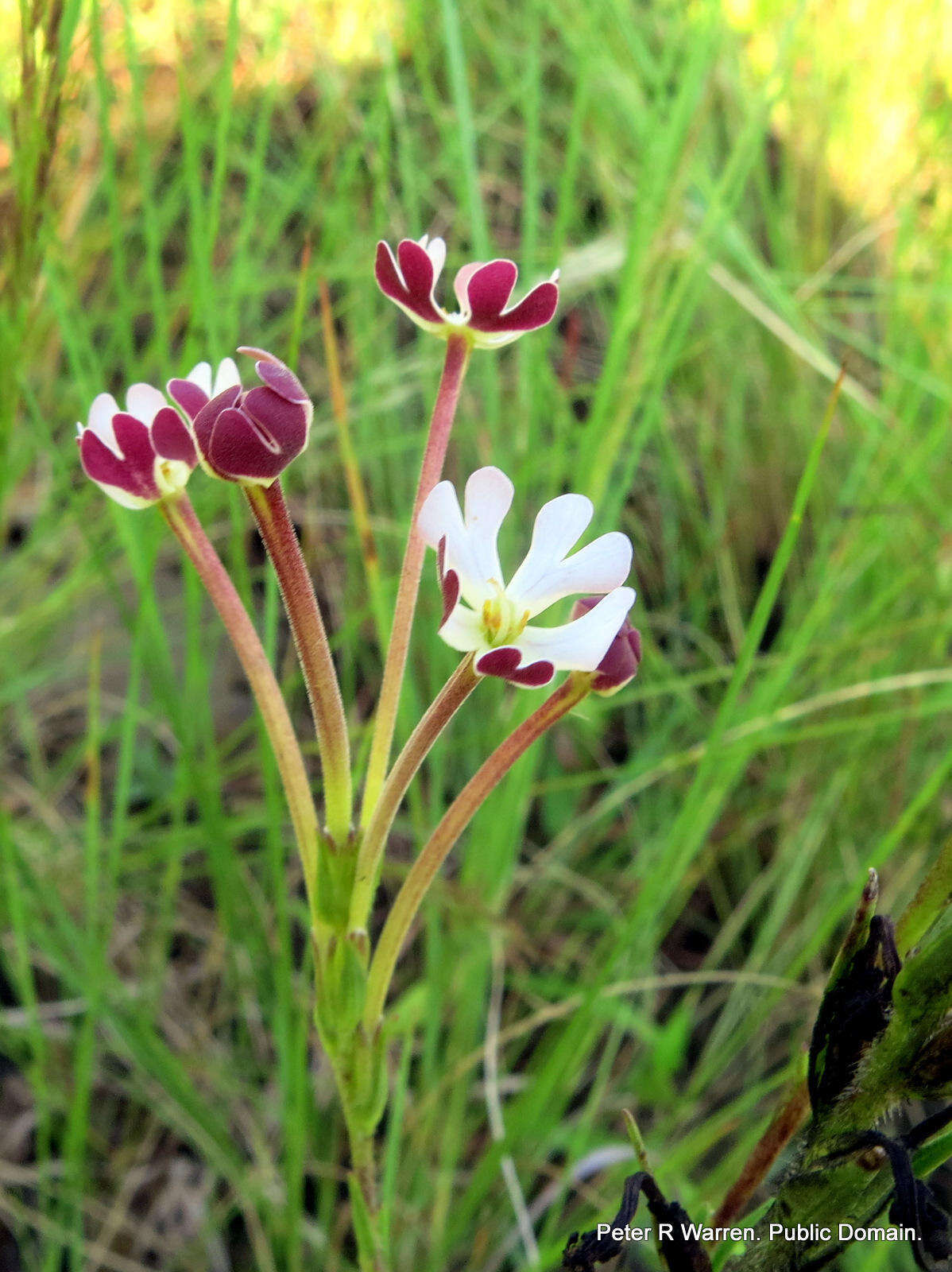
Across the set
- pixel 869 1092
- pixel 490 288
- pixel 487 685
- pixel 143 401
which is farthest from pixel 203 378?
pixel 487 685

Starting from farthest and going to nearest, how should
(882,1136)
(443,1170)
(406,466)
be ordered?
1. (406,466)
2. (443,1170)
3. (882,1136)

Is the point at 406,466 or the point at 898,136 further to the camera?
the point at 898,136

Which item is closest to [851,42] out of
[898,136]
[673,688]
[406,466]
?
[898,136]

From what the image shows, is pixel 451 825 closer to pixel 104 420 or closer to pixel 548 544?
pixel 548 544

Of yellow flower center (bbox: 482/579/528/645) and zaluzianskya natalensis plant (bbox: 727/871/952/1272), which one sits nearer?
zaluzianskya natalensis plant (bbox: 727/871/952/1272)

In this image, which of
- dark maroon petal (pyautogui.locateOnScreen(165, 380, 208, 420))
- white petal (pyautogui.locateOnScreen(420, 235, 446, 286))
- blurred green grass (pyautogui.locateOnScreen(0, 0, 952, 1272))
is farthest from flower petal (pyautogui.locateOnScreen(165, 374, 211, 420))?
blurred green grass (pyautogui.locateOnScreen(0, 0, 952, 1272))

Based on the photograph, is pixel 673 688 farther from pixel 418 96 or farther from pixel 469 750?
pixel 418 96

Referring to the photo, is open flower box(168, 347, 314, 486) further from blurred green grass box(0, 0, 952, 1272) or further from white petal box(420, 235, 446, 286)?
blurred green grass box(0, 0, 952, 1272)
